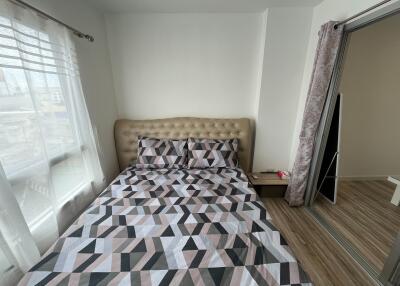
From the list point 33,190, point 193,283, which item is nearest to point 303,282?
point 193,283

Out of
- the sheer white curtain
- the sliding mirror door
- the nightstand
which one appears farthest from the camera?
the nightstand

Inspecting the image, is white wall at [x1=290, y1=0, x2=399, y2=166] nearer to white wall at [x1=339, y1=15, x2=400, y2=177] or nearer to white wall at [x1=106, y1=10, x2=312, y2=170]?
white wall at [x1=106, y1=10, x2=312, y2=170]

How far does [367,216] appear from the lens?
2.07m

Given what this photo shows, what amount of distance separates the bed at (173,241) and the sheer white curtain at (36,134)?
0.24 m

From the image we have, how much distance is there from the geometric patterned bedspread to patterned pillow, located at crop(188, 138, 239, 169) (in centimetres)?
50

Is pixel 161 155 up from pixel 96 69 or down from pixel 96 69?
down

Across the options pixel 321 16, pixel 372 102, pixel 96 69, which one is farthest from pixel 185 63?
pixel 372 102

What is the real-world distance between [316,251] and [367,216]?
1012mm

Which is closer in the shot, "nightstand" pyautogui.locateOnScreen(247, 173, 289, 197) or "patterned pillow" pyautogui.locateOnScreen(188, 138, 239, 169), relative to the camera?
"patterned pillow" pyautogui.locateOnScreen(188, 138, 239, 169)

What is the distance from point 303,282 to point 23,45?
2.17 m

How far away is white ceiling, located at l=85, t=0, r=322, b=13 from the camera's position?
1887 millimetres

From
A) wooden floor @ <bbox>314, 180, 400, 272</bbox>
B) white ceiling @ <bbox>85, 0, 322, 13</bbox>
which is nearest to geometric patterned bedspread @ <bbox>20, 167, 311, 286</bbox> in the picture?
wooden floor @ <bbox>314, 180, 400, 272</bbox>

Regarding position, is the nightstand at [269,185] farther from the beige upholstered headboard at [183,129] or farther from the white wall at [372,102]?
the white wall at [372,102]

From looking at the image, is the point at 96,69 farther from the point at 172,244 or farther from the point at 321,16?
the point at 321,16
